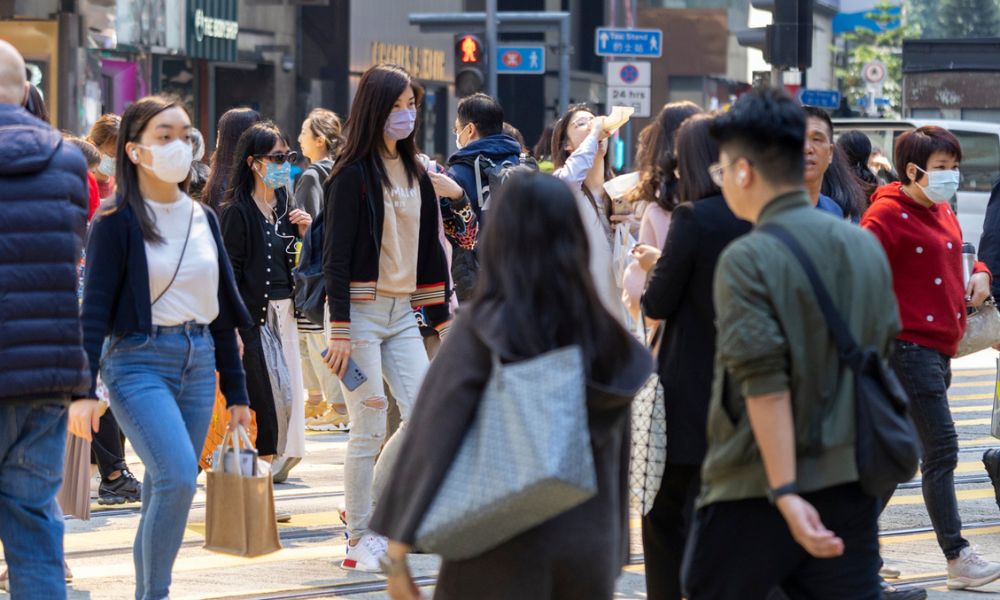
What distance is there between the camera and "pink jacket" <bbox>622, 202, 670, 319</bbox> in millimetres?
6031

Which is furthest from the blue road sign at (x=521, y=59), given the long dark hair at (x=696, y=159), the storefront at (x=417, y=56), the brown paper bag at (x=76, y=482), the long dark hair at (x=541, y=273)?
the long dark hair at (x=541, y=273)

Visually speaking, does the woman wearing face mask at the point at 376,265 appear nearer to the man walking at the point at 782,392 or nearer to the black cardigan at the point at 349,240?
the black cardigan at the point at 349,240

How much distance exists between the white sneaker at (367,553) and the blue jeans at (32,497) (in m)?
2.02

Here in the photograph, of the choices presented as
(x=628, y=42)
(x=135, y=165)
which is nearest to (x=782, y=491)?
(x=135, y=165)

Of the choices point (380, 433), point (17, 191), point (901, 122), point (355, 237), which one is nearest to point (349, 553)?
point (380, 433)

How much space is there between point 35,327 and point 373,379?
84.2 inches

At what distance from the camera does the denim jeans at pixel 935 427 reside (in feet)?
22.5

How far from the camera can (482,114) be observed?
348 inches

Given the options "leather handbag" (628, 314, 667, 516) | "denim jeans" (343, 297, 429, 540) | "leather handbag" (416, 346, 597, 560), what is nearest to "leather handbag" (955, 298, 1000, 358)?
"denim jeans" (343, 297, 429, 540)

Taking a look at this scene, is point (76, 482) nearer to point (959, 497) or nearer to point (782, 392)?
point (782, 392)

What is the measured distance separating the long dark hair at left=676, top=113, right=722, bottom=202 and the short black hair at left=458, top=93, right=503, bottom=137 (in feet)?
11.2

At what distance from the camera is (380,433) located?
7.18 m

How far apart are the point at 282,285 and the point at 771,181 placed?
16.1ft

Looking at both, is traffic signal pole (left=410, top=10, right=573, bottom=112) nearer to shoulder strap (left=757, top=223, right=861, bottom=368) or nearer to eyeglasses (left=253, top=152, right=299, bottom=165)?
eyeglasses (left=253, top=152, right=299, bottom=165)
